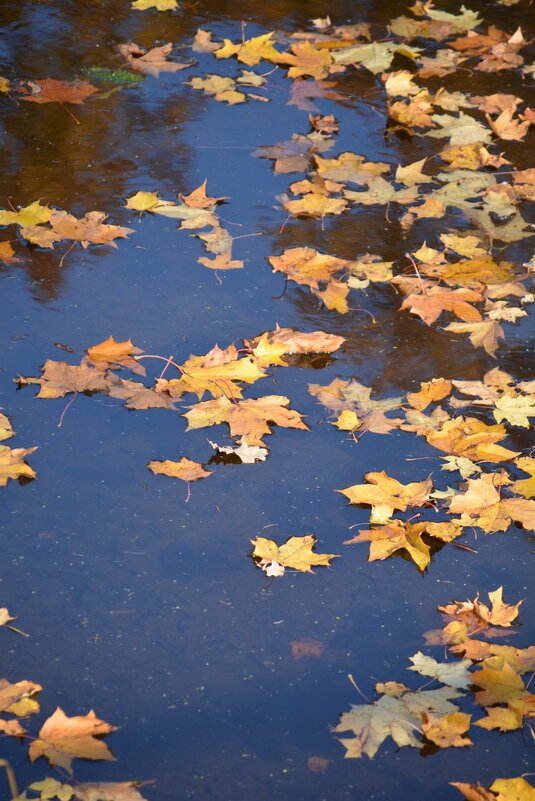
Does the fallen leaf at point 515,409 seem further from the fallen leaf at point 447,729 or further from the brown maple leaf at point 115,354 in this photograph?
the brown maple leaf at point 115,354

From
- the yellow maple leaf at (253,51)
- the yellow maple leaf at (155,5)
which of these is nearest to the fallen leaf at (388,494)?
the yellow maple leaf at (253,51)

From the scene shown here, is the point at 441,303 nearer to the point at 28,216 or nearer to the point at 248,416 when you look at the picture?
the point at 248,416

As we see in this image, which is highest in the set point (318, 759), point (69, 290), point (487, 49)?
point (487, 49)

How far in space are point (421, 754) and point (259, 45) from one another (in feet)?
14.6

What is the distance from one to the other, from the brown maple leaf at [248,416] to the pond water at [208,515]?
41 mm

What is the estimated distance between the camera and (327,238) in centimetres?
376

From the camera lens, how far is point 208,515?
2.54m

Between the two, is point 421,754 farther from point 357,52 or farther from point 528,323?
point 357,52

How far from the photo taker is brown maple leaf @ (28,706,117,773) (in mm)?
1920

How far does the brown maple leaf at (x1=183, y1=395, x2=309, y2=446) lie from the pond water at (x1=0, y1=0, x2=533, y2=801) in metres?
0.04

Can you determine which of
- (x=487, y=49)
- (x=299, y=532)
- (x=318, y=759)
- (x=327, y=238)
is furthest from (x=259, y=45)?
(x=318, y=759)

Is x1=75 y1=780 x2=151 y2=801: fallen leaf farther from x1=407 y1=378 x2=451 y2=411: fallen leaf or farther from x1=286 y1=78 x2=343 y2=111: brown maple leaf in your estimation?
x1=286 y1=78 x2=343 y2=111: brown maple leaf

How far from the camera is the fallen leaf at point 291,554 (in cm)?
243

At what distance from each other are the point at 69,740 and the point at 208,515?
79cm
